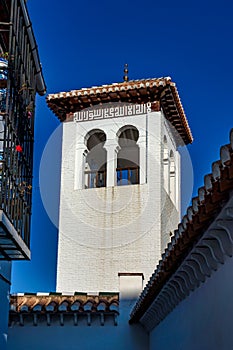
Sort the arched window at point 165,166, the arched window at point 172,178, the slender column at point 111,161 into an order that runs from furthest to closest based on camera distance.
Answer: the arched window at point 172,178 → the arched window at point 165,166 → the slender column at point 111,161

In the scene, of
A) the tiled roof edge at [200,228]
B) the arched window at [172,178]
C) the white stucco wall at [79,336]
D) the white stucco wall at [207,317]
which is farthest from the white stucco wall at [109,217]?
the tiled roof edge at [200,228]

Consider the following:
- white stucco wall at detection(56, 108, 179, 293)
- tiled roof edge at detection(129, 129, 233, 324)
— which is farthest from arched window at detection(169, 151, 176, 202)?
tiled roof edge at detection(129, 129, 233, 324)

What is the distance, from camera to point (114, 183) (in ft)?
59.2

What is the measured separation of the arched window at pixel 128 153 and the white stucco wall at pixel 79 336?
6615 mm

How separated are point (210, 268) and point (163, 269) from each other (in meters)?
1.52

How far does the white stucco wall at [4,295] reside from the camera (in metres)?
10.2

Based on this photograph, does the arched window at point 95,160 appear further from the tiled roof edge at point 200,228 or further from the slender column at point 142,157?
the tiled roof edge at point 200,228

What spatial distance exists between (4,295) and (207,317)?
226 inches

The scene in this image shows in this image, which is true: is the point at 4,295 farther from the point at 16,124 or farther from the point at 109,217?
the point at 109,217

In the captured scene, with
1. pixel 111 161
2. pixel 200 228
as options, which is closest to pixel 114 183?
pixel 111 161

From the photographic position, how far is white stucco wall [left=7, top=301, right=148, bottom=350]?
1240 cm

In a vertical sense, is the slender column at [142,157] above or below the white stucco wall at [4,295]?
above

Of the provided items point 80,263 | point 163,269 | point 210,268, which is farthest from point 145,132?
point 210,268

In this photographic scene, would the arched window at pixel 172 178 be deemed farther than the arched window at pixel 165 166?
Yes
